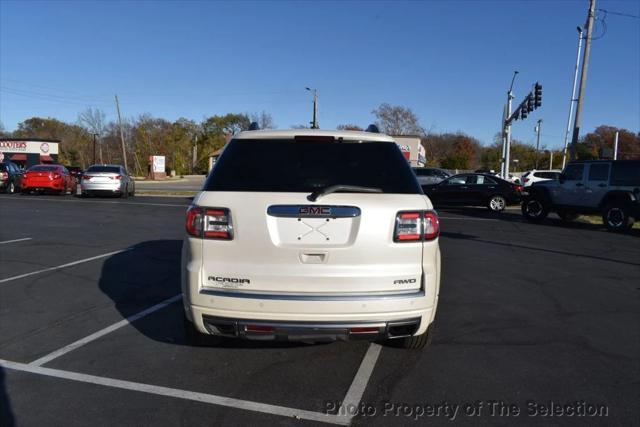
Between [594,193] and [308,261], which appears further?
[594,193]

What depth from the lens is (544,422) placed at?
3258mm

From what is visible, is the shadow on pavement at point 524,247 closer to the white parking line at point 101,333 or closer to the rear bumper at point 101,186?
the white parking line at point 101,333

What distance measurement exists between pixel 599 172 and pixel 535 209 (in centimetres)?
246

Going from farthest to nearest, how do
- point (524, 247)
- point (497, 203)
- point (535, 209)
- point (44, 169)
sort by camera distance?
point (44, 169)
point (497, 203)
point (535, 209)
point (524, 247)

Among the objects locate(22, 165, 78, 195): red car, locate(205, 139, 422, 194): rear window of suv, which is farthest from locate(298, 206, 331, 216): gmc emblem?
locate(22, 165, 78, 195): red car

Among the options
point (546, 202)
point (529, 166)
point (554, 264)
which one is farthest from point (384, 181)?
point (529, 166)

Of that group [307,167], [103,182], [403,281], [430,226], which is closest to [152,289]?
[307,167]

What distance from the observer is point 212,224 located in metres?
3.54

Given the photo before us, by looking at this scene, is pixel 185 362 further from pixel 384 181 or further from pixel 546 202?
pixel 546 202

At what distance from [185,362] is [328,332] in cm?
140

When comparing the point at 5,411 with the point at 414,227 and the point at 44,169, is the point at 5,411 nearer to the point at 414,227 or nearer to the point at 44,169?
the point at 414,227

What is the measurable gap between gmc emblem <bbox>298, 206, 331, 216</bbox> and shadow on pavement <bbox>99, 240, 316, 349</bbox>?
1.37m

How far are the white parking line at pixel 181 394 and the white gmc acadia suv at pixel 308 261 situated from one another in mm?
440

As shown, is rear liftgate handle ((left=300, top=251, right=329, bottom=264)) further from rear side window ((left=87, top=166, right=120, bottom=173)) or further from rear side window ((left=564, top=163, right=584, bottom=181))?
rear side window ((left=87, top=166, right=120, bottom=173))
